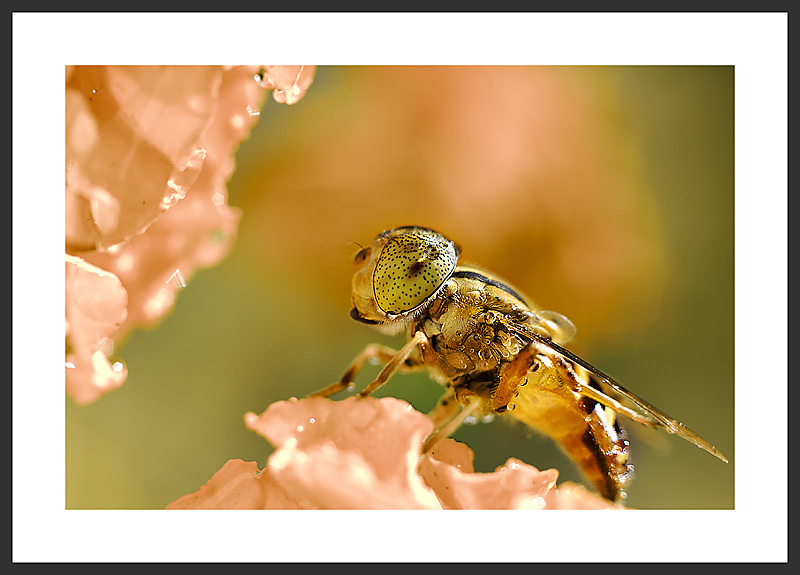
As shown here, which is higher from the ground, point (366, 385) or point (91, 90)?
point (91, 90)

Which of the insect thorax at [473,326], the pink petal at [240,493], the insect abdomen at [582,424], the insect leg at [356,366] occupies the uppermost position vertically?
the insect thorax at [473,326]

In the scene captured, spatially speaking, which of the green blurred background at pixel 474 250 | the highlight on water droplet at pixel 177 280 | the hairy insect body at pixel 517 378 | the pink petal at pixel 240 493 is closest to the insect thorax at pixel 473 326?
the hairy insect body at pixel 517 378

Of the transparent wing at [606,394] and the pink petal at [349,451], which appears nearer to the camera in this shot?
the pink petal at [349,451]

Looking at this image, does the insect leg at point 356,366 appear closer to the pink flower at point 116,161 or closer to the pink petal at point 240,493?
the pink petal at point 240,493

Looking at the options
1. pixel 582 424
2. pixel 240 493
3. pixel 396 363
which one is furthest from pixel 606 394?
pixel 240 493

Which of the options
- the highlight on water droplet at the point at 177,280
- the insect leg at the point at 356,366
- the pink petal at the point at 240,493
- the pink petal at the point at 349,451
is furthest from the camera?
the highlight on water droplet at the point at 177,280
